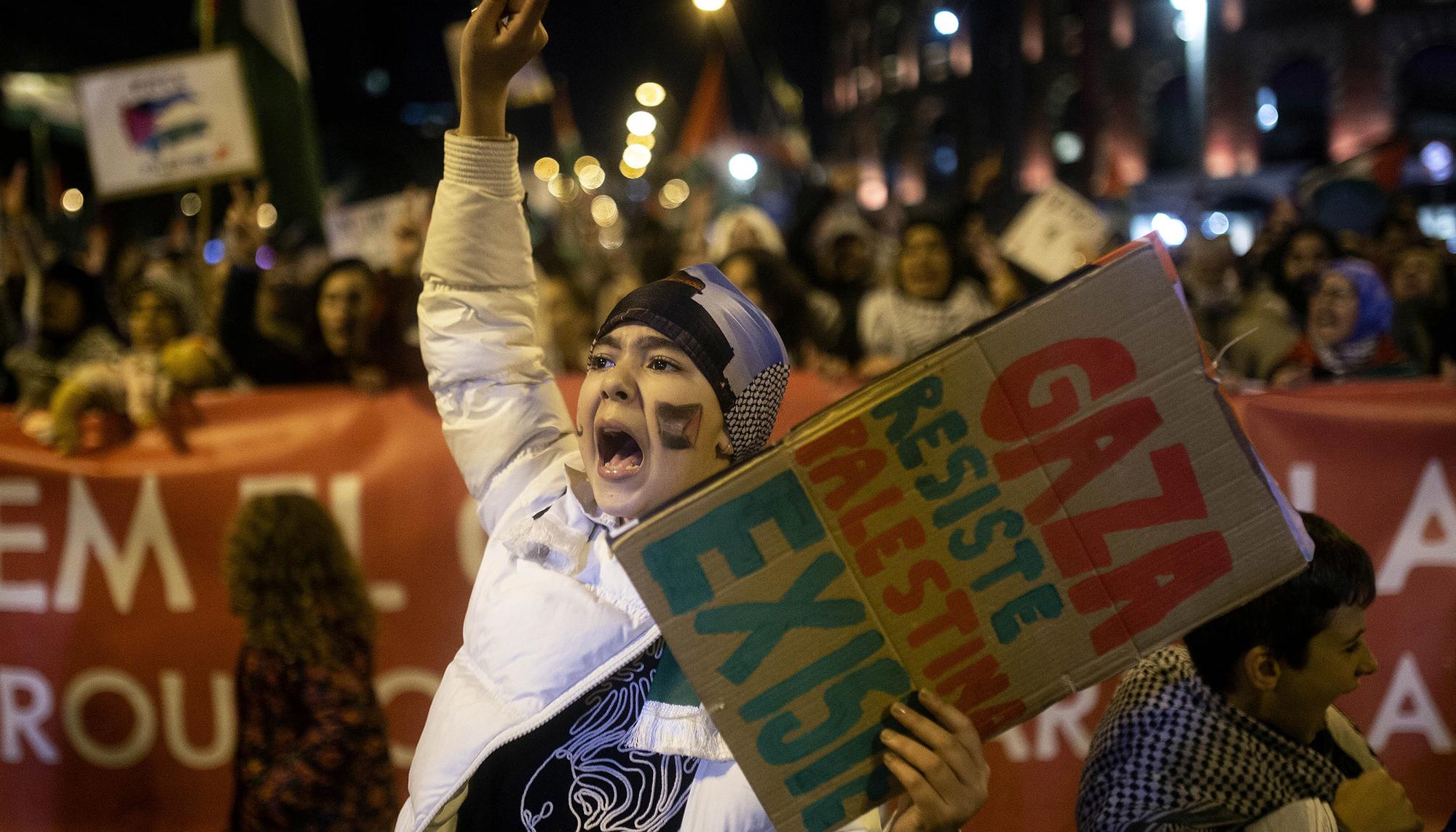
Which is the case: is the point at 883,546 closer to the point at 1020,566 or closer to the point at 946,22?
the point at 1020,566

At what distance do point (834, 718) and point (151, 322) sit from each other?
4807 millimetres

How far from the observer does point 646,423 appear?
77.7 inches

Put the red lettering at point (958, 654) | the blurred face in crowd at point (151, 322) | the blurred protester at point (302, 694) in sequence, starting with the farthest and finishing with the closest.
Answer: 1. the blurred face in crowd at point (151, 322)
2. the blurred protester at point (302, 694)
3. the red lettering at point (958, 654)

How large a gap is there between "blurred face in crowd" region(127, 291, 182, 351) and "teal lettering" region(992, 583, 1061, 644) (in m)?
4.89

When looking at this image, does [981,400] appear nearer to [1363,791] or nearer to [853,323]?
[1363,791]

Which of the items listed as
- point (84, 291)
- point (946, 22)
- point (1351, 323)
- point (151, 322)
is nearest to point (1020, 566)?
point (1351, 323)

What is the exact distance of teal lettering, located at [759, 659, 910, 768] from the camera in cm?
162

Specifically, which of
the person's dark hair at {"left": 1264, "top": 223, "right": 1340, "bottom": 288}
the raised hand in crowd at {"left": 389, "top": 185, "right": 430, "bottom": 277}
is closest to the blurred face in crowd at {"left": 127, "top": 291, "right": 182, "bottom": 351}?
the raised hand in crowd at {"left": 389, "top": 185, "right": 430, "bottom": 277}

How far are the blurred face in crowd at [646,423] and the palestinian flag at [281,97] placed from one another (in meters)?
6.03

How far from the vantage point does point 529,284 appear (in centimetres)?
234

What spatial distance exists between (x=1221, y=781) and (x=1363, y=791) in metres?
0.28

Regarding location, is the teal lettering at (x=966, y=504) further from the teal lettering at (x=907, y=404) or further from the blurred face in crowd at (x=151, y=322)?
the blurred face in crowd at (x=151, y=322)

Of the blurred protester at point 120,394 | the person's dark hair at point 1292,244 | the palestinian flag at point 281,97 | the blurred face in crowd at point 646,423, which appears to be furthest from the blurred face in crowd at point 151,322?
the person's dark hair at point 1292,244

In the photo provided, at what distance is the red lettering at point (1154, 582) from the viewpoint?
1628 mm
